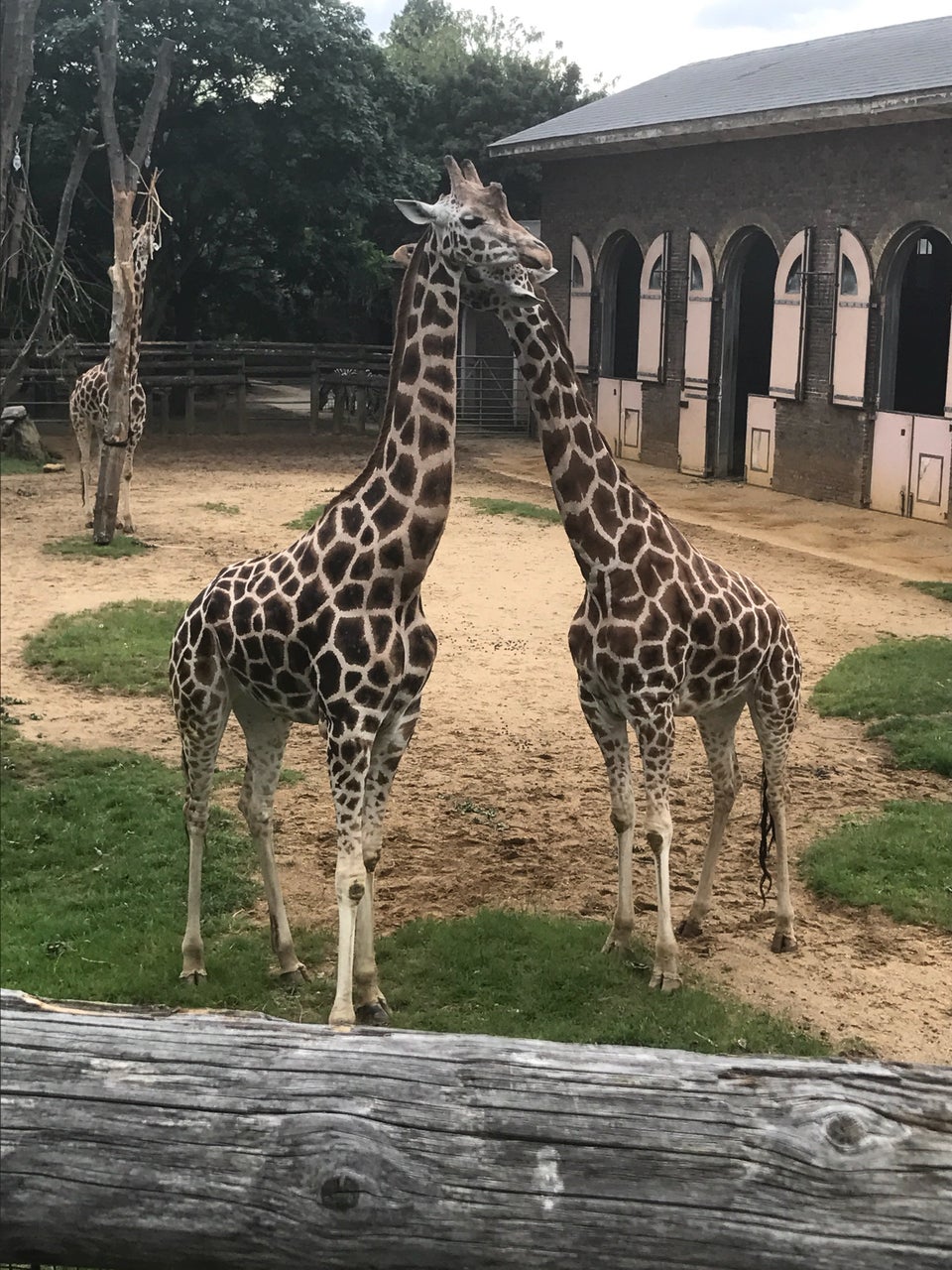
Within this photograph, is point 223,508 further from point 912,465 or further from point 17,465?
point 912,465

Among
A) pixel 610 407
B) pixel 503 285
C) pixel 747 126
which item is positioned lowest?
pixel 610 407

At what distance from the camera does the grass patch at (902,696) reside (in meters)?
8.09

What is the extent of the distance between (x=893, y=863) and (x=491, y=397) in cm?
2058

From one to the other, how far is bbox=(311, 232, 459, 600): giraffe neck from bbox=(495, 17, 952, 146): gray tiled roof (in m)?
11.6

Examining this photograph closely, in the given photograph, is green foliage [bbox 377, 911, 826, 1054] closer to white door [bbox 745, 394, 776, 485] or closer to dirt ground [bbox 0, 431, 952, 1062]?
dirt ground [bbox 0, 431, 952, 1062]

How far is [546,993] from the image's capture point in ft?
17.2

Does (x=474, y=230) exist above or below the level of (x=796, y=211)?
below

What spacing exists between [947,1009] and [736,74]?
19.4 metres

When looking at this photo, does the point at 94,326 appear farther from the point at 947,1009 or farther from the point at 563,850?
the point at 947,1009

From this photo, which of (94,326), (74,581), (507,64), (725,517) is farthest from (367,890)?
(507,64)

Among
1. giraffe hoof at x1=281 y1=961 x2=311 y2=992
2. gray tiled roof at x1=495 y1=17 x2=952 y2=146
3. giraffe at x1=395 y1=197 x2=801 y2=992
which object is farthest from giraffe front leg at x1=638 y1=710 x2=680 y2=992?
gray tiled roof at x1=495 y1=17 x2=952 y2=146

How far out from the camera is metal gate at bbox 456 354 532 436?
25.6 meters

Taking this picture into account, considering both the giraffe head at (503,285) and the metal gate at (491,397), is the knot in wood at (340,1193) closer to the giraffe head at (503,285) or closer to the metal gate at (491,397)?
the giraffe head at (503,285)

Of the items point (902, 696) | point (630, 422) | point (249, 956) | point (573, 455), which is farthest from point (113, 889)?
point (630, 422)
